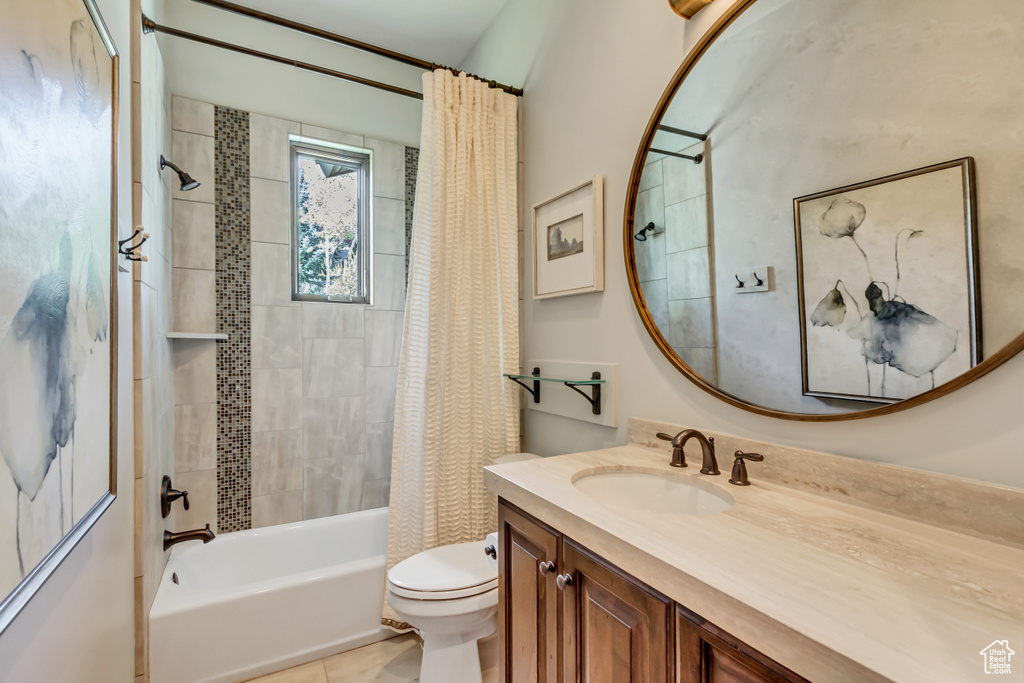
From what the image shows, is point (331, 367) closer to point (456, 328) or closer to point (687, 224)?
point (456, 328)

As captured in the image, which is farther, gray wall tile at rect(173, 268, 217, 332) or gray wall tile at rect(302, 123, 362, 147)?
gray wall tile at rect(302, 123, 362, 147)

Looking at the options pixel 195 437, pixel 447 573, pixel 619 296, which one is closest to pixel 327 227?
pixel 195 437

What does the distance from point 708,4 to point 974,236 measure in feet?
2.82

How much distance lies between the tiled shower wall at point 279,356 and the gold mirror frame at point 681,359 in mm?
1506

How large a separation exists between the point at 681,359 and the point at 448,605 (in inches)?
39.9

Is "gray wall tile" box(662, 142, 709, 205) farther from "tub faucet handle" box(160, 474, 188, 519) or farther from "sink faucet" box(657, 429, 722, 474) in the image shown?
"tub faucet handle" box(160, 474, 188, 519)

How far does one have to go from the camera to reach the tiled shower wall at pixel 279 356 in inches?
83.6

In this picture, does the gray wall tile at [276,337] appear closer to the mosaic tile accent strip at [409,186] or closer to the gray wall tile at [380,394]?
the gray wall tile at [380,394]

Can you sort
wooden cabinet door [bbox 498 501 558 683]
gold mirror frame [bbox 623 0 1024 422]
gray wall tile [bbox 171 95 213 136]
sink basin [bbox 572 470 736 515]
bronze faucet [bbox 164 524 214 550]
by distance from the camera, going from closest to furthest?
gold mirror frame [bbox 623 0 1024 422], wooden cabinet door [bbox 498 501 558 683], sink basin [bbox 572 470 736 515], bronze faucet [bbox 164 524 214 550], gray wall tile [bbox 171 95 213 136]

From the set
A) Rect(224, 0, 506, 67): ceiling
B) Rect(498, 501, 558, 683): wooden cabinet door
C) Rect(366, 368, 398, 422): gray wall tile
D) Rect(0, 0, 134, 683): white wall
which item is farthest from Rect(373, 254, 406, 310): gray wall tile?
Rect(498, 501, 558, 683): wooden cabinet door

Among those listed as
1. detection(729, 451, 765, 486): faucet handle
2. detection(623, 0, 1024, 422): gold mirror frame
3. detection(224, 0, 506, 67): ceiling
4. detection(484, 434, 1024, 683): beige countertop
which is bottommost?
detection(484, 434, 1024, 683): beige countertop

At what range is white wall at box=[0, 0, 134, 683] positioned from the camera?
2.19 ft

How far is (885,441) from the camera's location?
0.86 m

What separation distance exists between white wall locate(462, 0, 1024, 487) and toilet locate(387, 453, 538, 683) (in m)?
0.56
